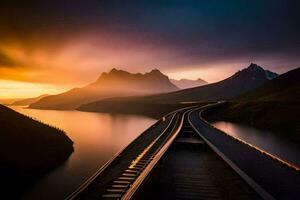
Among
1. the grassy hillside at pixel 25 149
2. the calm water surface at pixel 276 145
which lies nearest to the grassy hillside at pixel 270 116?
the calm water surface at pixel 276 145

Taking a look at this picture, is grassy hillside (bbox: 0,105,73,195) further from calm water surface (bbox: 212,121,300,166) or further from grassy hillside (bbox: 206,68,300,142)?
grassy hillside (bbox: 206,68,300,142)

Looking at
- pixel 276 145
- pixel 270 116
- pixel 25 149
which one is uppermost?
pixel 270 116

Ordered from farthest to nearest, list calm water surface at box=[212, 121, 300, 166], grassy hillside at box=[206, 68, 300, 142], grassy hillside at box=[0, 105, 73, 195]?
1. grassy hillside at box=[206, 68, 300, 142]
2. calm water surface at box=[212, 121, 300, 166]
3. grassy hillside at box=[0, 105, 73, 195]

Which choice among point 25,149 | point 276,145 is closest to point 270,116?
point 276,145

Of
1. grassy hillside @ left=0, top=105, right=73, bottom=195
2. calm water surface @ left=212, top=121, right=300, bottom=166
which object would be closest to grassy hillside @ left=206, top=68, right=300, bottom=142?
calm water surface @ left=212, top=121, right=300, bottom=166

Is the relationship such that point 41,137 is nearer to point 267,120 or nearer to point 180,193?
point 180,193

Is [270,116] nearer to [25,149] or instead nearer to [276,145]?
[276,145]

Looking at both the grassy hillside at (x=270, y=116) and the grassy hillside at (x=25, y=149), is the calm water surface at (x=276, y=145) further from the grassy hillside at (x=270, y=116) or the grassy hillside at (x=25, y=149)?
the grassy hillside at (x=25, y=149)

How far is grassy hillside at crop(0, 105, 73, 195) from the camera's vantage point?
1994 cm

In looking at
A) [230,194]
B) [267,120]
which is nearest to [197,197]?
[230,194]

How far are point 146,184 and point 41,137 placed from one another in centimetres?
2163

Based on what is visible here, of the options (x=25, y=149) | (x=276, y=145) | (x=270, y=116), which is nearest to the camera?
(x=25, y=149)

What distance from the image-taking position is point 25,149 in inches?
910

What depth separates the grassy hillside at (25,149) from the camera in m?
19.9
